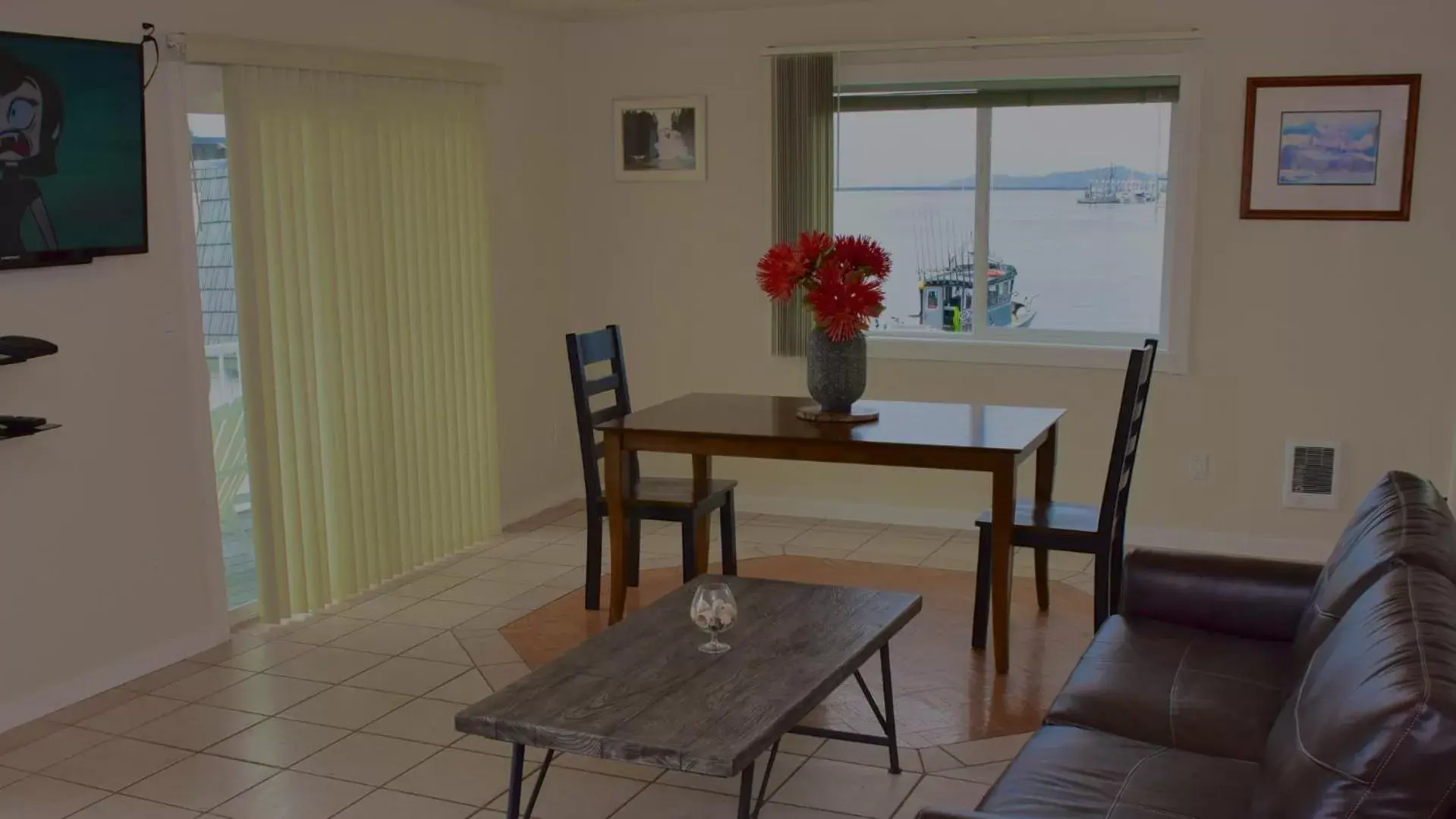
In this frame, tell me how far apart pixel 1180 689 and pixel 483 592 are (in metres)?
2.81

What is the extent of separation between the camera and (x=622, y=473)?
4.29 meters

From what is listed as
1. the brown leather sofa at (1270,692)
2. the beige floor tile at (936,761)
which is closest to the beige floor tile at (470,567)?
the beige floor tile at (936,761)

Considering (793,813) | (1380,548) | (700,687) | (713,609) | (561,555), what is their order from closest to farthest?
(1380,548) → (700,687) → (713,609) → (793,813) → (561,555)

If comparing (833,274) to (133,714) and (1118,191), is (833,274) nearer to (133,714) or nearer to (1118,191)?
(1118,191)

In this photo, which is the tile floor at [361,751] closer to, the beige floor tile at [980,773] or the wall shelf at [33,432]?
the beige floor tile at [980,773]

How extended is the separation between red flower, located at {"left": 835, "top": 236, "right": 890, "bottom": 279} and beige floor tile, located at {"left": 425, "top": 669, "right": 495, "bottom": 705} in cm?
167

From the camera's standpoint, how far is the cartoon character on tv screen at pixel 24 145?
3459 millimetres

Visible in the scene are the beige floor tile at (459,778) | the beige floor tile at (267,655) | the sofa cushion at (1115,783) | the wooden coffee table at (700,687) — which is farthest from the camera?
the beige floor tile at (267,655)

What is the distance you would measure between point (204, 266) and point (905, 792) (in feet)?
9.26

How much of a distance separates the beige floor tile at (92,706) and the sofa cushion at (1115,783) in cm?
267

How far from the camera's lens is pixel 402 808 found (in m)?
3.11

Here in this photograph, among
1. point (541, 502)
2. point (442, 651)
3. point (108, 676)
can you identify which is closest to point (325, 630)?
point (442, 651)

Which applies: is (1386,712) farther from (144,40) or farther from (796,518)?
(796,518)

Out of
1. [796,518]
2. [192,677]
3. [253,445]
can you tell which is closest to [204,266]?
[253,445]
